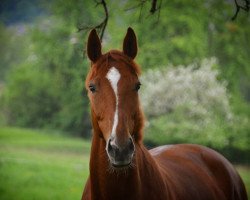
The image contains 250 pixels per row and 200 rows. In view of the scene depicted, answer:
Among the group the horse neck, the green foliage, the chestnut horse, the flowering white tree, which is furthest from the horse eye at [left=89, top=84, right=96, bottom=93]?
the flowering white tree

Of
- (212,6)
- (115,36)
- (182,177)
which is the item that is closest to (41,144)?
(115,36)

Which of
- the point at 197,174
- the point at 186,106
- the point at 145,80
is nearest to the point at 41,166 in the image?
the point at 186,106

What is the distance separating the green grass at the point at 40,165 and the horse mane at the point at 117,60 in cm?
568

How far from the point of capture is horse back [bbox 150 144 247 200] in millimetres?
3170

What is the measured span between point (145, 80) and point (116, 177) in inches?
675

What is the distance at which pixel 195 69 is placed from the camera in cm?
2016

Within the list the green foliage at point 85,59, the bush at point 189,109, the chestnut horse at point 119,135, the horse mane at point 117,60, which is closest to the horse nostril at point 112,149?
the chestnut horse at point 119,135

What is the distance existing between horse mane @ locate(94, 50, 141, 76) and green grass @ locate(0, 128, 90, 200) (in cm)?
568

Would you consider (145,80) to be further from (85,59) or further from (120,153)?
(120,153)

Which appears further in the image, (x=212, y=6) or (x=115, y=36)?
(x=115, y=36)

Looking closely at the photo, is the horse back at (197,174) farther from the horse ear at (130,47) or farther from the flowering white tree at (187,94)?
the flowering white tree at (187,94)

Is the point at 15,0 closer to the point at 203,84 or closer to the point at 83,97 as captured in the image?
the point at 203,84

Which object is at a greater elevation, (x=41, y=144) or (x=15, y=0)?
(x=15, y=0)

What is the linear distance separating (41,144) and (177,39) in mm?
8340
